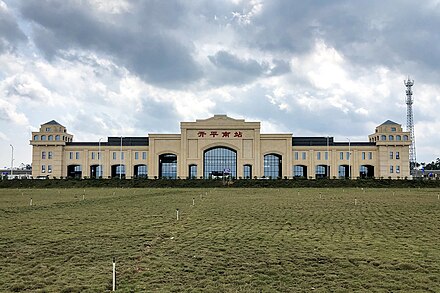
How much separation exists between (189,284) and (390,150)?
9474 cm

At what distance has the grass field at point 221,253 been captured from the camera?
12.9m

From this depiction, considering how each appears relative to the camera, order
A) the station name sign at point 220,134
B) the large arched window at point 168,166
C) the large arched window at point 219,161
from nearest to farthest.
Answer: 1. the station name sign at point 220,134
2. the large arched window at point 219,161
3. the large arched window at point 168,166

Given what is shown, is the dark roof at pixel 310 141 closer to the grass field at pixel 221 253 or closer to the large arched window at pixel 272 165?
the large arched window at pixel 272 165

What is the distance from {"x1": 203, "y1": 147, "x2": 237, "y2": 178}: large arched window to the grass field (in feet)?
230

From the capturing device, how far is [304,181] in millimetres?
78750

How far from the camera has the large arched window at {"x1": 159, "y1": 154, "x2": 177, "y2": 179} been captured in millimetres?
100750

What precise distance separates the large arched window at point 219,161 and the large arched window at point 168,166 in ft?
25.1

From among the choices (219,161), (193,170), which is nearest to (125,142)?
(193,170)

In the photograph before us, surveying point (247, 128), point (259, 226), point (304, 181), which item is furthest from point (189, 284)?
point (247, 128)

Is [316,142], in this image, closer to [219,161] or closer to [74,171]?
[219,161]

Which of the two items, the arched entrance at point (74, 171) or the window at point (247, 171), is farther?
the arched entrance at point (74, 171)

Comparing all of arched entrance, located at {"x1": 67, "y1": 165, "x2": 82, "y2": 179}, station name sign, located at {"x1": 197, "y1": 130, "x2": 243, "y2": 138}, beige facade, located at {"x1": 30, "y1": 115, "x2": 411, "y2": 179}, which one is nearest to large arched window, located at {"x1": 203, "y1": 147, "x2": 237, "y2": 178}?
beige facade, located at {"x1": 30, "y1": 115, "x2": 411, "y2": 179}

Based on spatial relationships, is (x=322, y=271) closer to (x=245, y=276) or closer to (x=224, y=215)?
(x=245, y=276)

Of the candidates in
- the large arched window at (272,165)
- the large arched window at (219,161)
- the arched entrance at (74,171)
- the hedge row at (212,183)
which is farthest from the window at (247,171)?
the arched entrance at (74,171)
